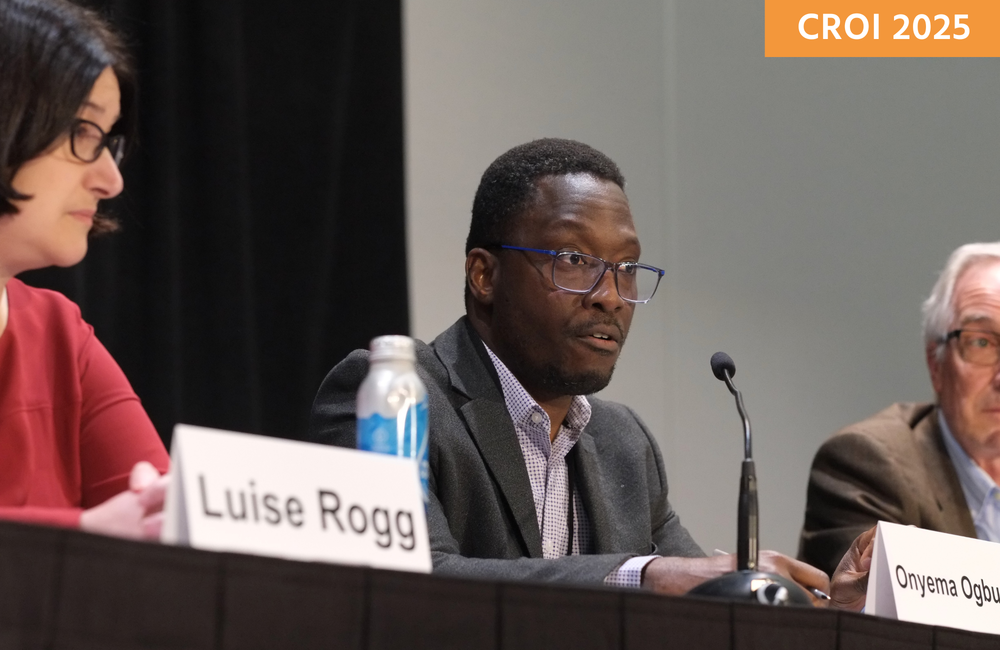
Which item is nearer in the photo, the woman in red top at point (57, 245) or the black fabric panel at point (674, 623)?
the black fabric panel at point (674, 623)

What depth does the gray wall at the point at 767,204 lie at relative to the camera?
380 centimetres

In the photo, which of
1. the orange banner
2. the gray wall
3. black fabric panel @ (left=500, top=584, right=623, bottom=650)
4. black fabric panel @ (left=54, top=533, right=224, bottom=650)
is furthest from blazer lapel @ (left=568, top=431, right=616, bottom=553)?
the orange banner

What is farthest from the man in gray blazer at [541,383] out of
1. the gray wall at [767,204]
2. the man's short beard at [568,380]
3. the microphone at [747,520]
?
the gray wall at [767,204]

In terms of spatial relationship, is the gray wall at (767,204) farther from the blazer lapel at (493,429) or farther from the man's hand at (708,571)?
the man's hand at (708,571)

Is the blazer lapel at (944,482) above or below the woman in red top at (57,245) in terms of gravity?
below

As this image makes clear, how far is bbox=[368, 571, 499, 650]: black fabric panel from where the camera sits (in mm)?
913

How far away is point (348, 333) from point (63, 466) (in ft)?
5.00

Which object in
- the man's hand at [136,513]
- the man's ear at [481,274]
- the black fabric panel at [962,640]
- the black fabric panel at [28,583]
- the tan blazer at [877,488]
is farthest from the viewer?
the tan blazer at [877,488]

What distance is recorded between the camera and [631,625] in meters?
1.02

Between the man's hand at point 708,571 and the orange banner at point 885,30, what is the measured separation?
2664 mm

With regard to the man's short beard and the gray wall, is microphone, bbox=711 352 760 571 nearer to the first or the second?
the man's short beard

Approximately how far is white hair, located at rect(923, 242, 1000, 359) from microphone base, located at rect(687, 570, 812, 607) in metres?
1.71

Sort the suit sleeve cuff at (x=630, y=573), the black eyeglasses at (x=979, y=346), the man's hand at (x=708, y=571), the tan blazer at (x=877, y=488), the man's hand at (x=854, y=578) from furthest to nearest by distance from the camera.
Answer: the black eyeglasses at (x=979, y=346) → the tan blazer at (x=877, y=488) → the man's hand at (x=854, y=578) → the suit sleeve cuff at (x=630, y=573) → the man's hand at (x=708, y=571)

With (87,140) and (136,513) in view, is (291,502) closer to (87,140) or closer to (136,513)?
(136,513)
